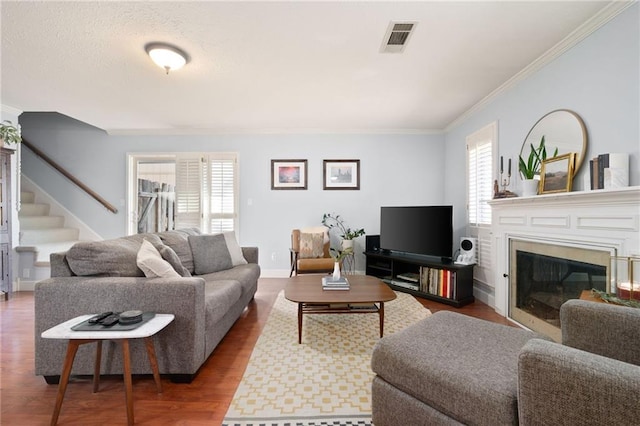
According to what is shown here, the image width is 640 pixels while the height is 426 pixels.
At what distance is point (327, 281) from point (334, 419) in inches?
52.4

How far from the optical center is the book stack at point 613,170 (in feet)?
5.76

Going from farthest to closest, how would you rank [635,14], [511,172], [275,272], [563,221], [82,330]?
[275,272]
[511,172]
[563,221]
[635,14]
[82,330]

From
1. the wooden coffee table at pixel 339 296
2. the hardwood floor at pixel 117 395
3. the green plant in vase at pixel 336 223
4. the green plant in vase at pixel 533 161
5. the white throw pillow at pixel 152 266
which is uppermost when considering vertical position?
the green plant in vase at pixel 533 161

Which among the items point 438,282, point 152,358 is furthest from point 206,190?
point 438,282

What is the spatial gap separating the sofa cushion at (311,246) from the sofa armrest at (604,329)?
3.24 m

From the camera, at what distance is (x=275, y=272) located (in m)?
4.73

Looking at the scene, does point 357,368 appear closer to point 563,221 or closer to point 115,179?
point 563,221

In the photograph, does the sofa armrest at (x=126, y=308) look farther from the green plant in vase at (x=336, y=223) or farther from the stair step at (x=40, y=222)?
the stair step at (x=40, y=222)

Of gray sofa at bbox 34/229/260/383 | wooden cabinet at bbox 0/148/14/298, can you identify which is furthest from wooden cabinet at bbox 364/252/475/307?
wooden cabinet at bbox 0/148/14/298

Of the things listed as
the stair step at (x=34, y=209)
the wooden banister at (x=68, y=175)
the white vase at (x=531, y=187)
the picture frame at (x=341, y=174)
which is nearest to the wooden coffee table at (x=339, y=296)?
the white vase at (x=531, y=187)

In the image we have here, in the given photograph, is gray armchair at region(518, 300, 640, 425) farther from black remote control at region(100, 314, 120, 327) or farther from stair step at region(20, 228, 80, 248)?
stair step at region(20, 228, 80, 248)

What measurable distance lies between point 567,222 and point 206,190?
4759mm

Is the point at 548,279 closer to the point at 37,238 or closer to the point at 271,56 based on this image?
the point at 271,56

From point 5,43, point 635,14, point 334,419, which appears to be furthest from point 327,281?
point 5,43
